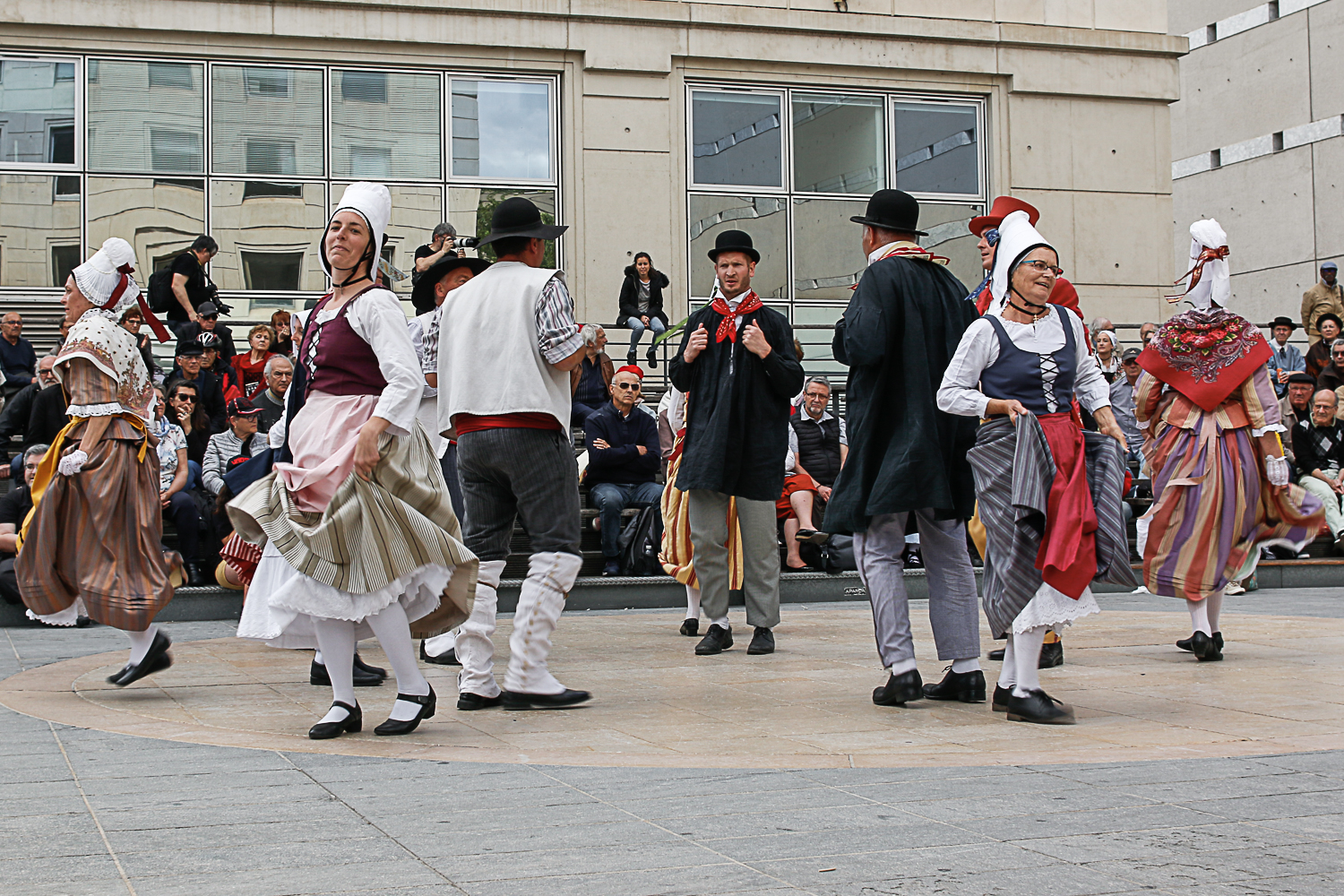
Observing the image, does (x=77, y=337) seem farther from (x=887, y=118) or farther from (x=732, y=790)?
(x=887, y=118)

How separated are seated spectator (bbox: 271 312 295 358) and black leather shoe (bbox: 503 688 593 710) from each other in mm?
9711

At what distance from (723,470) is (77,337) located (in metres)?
3.38

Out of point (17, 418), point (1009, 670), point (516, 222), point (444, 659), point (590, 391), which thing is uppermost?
point (516, 222)

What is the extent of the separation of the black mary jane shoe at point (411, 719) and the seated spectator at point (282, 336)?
1011 centimetres

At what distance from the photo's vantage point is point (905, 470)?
6.14 m

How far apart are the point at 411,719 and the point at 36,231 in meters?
15.7

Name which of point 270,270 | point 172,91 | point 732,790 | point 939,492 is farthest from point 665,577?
point 172,91

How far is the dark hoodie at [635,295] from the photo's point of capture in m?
18.3

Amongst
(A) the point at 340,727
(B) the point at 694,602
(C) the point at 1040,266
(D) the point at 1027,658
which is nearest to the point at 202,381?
(B) the point at 694,602

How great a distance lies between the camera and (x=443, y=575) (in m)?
5.61

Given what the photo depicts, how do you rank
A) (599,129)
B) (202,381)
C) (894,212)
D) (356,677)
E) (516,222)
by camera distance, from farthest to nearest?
(599,129) → (202,381) → (356,677) → (894,212) → (516,222)

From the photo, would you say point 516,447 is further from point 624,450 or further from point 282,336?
point 282,336

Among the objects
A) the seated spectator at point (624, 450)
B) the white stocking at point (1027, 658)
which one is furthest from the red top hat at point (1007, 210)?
the seated spectator at point (624, 450)

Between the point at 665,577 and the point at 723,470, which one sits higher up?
the point at 723,470
